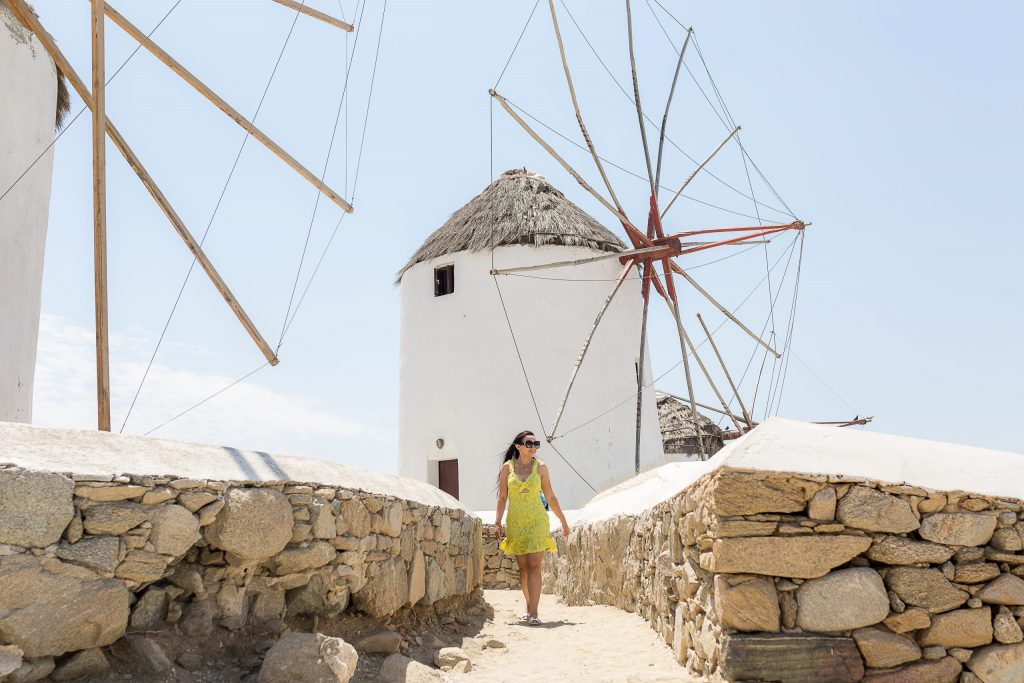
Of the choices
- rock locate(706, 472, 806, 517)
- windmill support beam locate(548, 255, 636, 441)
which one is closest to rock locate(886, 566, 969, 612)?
rock locate(706, 472, 806, 517)

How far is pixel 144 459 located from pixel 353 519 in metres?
0.95

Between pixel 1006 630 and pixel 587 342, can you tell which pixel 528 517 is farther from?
pixel 587 342

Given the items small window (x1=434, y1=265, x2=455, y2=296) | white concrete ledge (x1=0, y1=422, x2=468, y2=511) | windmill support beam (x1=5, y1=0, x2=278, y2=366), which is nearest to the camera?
white concrete ledge (x1=0, y1=422, x2=468, y2=511)

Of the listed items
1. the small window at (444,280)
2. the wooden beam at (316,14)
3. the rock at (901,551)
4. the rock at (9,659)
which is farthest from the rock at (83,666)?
the small window at (444,280)

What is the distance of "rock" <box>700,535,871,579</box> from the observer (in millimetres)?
2973

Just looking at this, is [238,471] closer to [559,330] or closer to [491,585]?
[491,585]

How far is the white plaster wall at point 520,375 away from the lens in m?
12.8

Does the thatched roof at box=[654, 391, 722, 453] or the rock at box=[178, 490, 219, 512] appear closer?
the rock at box=[178, 490, 219, 512]

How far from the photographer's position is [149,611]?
2.85 metres

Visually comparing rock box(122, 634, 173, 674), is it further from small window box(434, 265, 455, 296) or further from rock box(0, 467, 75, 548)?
small window box(434, 265, 455, 296)

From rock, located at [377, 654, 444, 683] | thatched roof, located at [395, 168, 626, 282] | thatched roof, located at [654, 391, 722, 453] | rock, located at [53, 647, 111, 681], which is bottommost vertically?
rock, located at [377, 654, 444, 683]

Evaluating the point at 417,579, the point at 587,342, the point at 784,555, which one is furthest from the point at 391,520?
the point at 587,342

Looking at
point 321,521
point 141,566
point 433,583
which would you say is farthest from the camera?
point 433,583

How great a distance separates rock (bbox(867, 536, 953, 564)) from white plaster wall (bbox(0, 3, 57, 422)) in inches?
230
